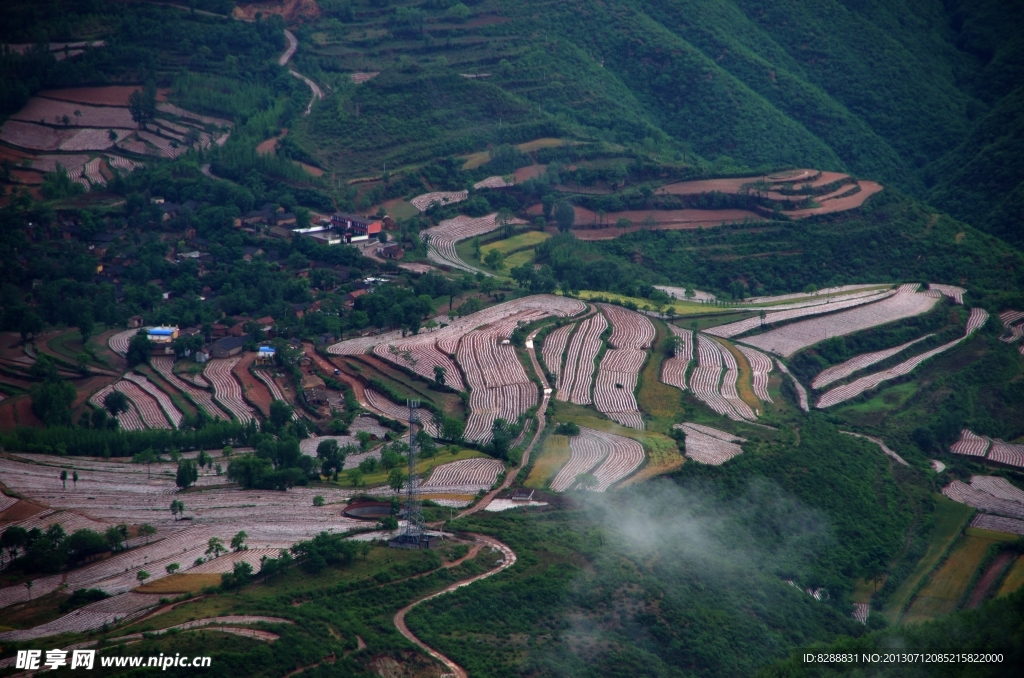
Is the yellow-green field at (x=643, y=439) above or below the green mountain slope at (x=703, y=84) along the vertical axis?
below

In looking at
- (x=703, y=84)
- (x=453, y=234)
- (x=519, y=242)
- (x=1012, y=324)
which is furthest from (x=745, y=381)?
(x=703, y=84)

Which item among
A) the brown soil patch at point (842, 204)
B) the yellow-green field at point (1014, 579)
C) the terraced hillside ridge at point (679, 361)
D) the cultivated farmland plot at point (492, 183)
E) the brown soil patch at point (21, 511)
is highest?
the brown soil patch at point (842, 204)

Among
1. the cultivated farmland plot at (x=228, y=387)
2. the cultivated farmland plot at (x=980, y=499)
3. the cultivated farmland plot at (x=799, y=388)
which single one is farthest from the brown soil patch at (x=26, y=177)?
the cultivated farmland plot at (x=980, y=499)

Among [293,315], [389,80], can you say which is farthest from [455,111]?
[293,315]

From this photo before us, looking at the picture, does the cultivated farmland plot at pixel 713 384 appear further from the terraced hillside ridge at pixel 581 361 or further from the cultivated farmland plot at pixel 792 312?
the terraced hillside ridge at pixel 581 361

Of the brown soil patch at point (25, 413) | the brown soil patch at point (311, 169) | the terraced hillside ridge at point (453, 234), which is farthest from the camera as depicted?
the brown soil patch at point (311, 169)

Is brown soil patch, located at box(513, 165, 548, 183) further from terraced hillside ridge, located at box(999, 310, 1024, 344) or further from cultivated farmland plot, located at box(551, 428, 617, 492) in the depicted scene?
cultivated farmland plot, located at box(551, 428, 617, 492)
